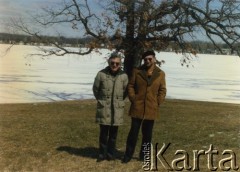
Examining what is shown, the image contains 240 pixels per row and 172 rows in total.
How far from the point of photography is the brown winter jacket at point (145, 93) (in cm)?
724

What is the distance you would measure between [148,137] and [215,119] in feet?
21.7

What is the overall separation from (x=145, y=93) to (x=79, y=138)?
3.24m

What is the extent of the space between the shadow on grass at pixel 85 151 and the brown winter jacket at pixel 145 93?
1.23 metres

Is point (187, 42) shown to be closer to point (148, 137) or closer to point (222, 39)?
point (222, 39)

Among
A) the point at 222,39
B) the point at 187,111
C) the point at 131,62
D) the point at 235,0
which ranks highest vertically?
the point at 235,0

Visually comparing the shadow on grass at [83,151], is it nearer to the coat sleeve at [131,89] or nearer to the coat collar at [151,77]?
the coat sleeve at [131,89]

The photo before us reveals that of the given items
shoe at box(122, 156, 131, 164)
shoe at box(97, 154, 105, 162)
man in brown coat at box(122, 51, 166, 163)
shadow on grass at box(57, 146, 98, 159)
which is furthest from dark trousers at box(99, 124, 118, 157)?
man in brown coat at box(122, 51, 166, 163)

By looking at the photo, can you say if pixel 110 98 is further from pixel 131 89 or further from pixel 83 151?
pixel 83 151

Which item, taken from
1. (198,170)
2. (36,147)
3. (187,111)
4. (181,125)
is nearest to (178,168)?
(198,170)

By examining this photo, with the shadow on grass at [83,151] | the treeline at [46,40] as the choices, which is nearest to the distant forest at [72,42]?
the treeline at [46,40]

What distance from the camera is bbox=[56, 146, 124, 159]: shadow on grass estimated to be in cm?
831

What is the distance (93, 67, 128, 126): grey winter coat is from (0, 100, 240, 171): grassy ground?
77cm

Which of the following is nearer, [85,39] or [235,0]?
[235,0]

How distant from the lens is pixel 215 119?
1377cm
